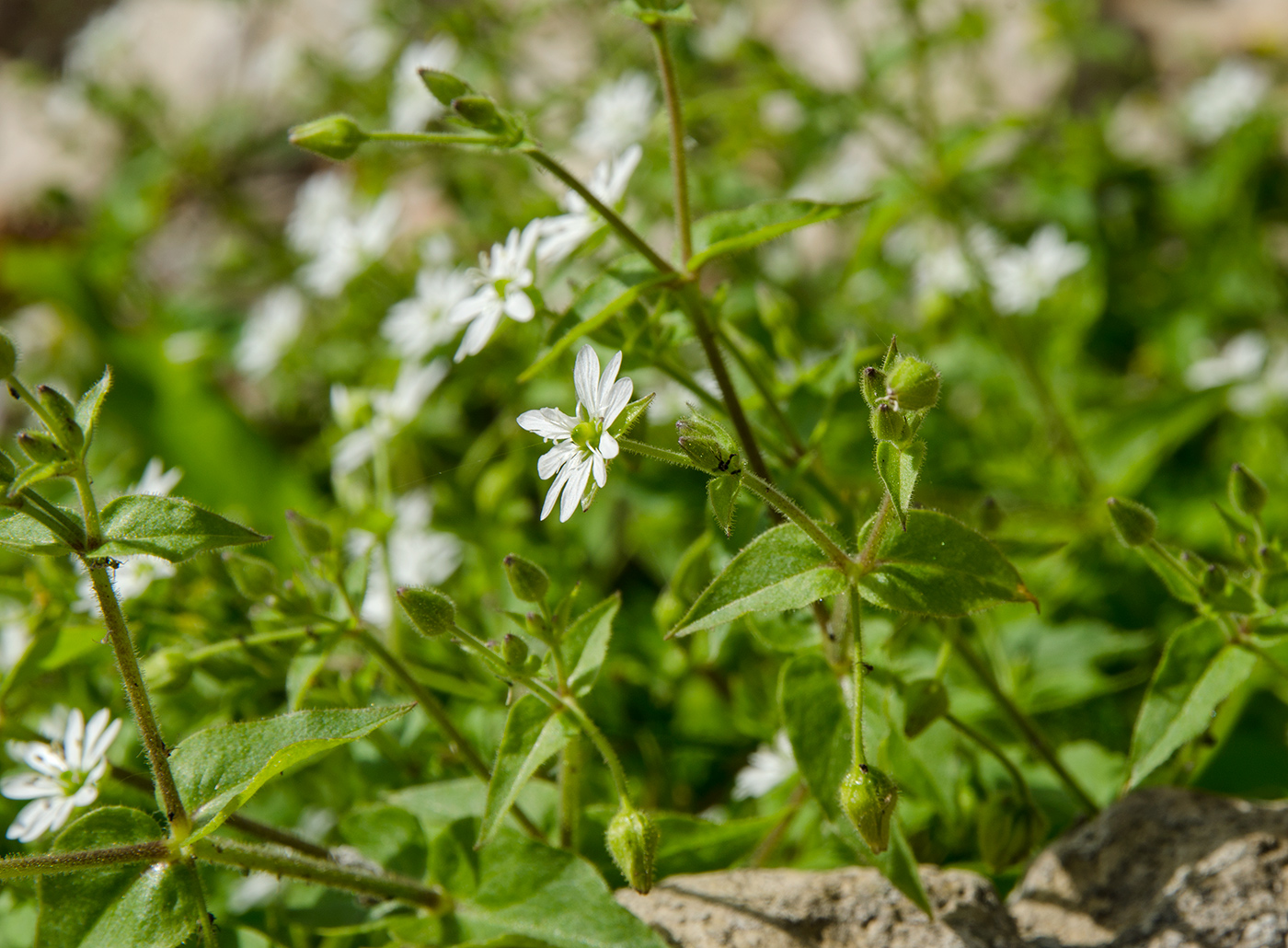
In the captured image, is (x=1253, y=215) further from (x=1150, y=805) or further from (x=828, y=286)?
(x=1150, y=805)

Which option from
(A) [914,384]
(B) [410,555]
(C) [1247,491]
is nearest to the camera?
(A) [914,384]

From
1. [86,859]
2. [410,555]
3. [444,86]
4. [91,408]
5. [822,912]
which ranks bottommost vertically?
[822,912]

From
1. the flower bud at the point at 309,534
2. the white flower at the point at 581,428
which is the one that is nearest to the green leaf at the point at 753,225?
the white flower at the point at 581,428

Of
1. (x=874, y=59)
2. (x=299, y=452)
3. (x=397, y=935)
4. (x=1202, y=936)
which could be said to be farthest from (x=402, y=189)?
(x=1202, y=936)

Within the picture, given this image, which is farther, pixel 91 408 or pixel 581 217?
pixel 581 217

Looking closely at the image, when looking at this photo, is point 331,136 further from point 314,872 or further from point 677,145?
point 314,872

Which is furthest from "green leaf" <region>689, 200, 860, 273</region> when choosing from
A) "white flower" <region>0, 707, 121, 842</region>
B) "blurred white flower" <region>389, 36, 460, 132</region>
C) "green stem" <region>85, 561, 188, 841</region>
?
"blurred white flower" <region>389, 36, 460, 132</region>

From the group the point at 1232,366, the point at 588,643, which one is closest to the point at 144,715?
the point at 588,643
